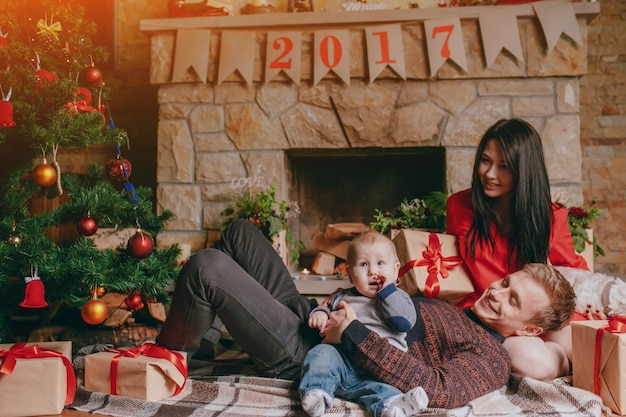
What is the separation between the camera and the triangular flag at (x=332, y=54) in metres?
2.90

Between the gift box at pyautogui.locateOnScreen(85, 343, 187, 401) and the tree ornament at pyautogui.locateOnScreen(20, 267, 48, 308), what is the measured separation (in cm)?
49

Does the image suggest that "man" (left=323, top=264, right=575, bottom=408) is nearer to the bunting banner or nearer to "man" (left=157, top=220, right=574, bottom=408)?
"man" (left=157, top=220, right=574, bottom=408)

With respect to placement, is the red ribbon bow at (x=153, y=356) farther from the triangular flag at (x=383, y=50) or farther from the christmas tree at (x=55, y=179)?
the triangular flag at (x=383, y=50)

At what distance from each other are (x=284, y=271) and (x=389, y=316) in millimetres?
594

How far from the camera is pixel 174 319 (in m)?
1.70

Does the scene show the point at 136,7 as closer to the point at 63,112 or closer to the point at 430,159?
the point at 63,112

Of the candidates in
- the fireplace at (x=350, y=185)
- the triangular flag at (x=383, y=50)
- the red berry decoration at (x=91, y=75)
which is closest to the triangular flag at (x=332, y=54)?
the triangular flag at (x=383, y=50)

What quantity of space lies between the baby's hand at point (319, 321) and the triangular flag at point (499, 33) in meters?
1.82

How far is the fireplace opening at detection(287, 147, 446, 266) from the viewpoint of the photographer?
3.35 metres

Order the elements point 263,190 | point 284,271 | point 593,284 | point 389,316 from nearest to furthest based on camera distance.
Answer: point 389,316, point 593,284, point 284,271, point 263,190

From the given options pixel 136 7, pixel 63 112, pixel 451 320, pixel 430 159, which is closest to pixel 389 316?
pixel 451 320

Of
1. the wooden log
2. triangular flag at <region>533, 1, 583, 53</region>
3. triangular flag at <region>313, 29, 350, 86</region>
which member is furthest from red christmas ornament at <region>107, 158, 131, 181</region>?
triangular flag at <region>533, 1, 583, 53</region>

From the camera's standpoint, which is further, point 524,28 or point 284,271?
point 524,28

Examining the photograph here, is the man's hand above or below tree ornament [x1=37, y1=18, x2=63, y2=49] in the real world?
below
